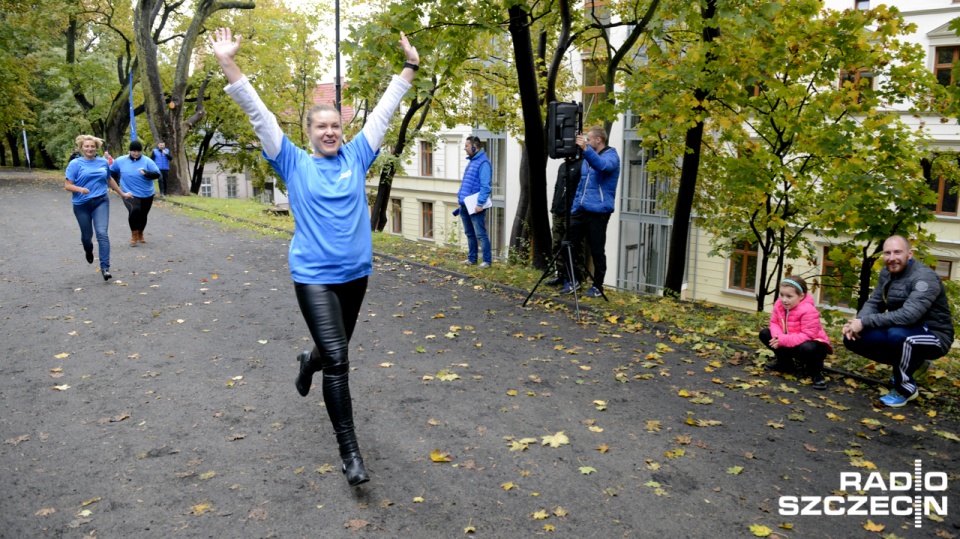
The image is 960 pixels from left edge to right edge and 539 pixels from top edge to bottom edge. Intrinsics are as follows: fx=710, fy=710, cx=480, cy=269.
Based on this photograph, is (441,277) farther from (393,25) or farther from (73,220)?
(73,220)

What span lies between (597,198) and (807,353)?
3648mm

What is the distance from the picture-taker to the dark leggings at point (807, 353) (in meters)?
6.10

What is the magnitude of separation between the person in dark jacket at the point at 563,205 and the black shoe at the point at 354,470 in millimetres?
5037

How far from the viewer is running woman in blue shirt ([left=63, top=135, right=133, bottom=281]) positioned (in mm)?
9773

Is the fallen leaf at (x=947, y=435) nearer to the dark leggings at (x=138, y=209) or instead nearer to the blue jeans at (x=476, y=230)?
the blue jeans at (x=476, y=230)

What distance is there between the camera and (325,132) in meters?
4.17

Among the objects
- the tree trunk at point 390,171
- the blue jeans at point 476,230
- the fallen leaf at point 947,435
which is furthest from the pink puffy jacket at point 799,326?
the tree trunk at point 390,171

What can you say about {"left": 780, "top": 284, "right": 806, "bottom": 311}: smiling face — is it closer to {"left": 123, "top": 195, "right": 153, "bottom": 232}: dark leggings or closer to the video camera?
the video camera

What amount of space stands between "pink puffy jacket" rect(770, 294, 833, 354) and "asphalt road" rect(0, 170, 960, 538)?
0.37m

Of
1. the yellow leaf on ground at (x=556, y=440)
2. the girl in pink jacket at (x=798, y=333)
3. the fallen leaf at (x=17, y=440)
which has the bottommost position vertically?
the fallen leaf at (x=17, y=440)

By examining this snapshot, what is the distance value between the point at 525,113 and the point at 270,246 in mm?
5928

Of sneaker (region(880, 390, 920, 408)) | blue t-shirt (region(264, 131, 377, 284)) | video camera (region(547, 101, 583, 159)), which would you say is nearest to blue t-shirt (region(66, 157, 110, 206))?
video camera (region(547, 101, 583, 159))

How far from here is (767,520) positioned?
385 cm

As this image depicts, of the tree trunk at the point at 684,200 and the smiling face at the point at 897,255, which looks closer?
the smiling face at the point at 897,255
